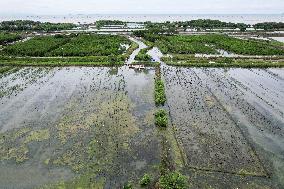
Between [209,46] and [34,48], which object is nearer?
[34,48]

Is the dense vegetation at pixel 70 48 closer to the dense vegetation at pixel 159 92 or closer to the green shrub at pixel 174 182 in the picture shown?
the dense vegetation at pixel 159 92

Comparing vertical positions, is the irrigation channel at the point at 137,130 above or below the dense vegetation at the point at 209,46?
below

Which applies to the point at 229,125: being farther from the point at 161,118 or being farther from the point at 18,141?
the point at 18,141

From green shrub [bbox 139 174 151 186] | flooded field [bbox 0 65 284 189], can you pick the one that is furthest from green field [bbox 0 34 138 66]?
green shrub [bbox 139 174 151 186]

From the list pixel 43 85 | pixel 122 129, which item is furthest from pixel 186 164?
pixel 43 85

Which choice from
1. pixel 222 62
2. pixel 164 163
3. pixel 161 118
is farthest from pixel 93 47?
pixel 164 163

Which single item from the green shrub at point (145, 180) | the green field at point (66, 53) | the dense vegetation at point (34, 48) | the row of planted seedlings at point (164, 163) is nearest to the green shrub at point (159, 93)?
the row of planted seedlings at point (164, 163)
